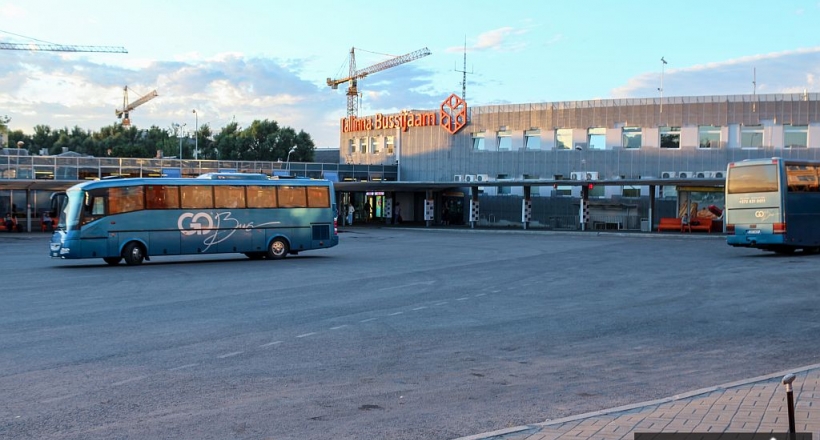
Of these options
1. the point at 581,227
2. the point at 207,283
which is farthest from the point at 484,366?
the point at 581,227

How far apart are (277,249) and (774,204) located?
18.5 metres

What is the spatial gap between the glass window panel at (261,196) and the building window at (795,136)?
38.4 meters

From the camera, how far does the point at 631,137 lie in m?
61.5

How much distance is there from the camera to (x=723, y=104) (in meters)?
57.6

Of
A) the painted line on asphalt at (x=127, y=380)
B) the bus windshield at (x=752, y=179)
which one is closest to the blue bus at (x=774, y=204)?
the bus windshield at (x=752, y=179)

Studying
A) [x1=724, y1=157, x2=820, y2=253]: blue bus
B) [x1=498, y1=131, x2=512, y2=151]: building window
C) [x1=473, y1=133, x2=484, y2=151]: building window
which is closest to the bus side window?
[x1=724, y1=157, x2=820, y2=253]: blue bus

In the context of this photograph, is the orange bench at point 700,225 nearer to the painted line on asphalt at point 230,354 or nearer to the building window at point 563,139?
the building window at point 563,139

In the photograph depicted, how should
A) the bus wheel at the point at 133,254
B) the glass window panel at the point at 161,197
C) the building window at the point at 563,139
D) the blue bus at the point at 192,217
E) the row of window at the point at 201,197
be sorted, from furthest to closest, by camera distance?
the building window at the point at 563,139 < the glass window panel at the point at 161,197 < the bus wheel at the point at 133,254 < the row of window at the point at 201,197 < the blue bus at the point at 192,217

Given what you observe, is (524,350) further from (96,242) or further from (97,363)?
(96,242)

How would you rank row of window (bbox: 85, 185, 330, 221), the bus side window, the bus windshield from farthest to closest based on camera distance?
the bus windshield → row of window (bbox: 85, 185, 330, 221) → the bus side window

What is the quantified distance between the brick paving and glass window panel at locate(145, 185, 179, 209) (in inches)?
940

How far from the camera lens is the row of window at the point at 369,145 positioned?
7656 cm

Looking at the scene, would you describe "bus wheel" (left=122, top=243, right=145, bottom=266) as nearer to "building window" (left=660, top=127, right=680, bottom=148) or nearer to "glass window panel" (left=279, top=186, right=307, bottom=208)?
"glass window panel" (left=279, top=186, right=307, bottom=208)

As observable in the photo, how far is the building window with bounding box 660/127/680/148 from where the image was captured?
59.4m
